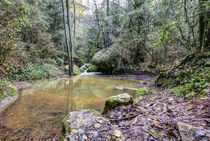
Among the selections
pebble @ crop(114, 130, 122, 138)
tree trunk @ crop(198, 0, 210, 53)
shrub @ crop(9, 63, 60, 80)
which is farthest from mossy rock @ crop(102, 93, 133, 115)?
shrub @ crop(9, 63, 60, 80)

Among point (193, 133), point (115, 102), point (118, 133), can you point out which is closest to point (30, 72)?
point (115, 102)

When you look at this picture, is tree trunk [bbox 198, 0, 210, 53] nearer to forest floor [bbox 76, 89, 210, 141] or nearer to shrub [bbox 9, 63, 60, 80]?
forest floor [bbox 76, 89, 210, 141]

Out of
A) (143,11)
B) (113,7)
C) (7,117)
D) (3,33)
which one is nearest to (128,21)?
(143,11)

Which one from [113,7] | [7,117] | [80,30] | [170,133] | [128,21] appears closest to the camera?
[170,133]

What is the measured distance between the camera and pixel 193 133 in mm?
1385

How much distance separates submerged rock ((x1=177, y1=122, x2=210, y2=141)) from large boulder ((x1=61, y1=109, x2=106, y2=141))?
4.43ft

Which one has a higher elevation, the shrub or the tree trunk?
the tree trunk

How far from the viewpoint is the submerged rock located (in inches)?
51.3

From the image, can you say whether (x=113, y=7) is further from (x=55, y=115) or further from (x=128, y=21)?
(x=55, y=115)

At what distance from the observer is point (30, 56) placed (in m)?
10.6

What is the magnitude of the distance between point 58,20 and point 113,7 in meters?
7.65

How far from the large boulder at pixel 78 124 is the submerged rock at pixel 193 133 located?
1350mm

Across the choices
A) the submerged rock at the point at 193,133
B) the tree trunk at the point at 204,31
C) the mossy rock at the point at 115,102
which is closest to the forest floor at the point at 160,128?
the submerged rock at the point at 193,133

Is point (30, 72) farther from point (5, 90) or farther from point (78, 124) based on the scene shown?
point (78, 124)
